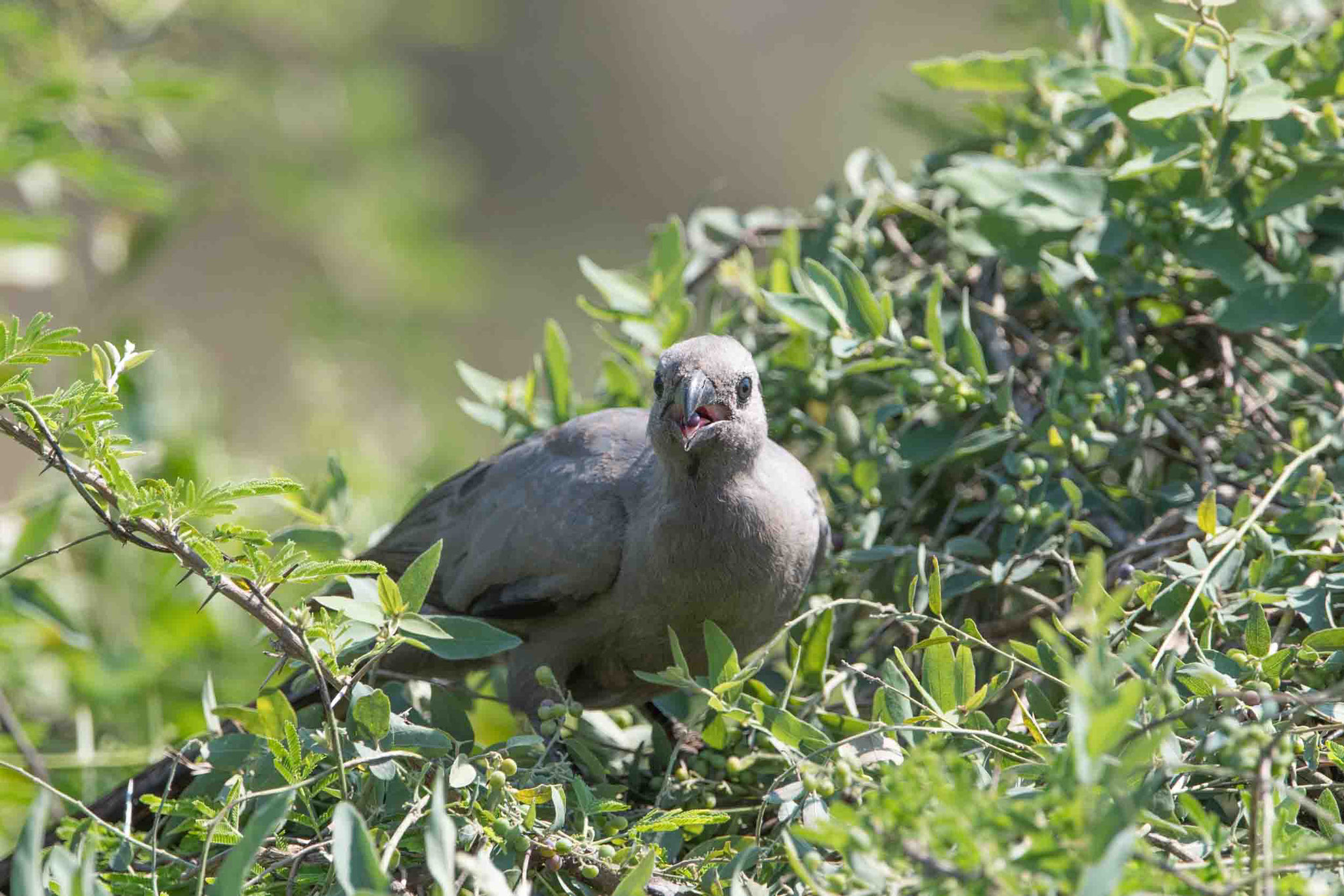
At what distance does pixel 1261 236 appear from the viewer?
103 inches

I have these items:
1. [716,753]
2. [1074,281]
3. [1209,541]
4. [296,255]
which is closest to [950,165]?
[1074,281]

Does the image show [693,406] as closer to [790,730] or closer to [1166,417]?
[790,730]

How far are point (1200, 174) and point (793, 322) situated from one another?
891 mm

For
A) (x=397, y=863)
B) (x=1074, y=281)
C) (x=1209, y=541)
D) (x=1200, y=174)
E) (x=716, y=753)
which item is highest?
(x=1200, y=174)

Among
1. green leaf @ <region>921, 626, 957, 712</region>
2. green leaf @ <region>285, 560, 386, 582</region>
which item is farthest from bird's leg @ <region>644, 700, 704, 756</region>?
green leaf @ <region>285, 560, 386, 582</region>

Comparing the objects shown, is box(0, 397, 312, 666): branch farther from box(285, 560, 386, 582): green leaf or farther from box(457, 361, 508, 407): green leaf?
box(457, 361, 508, 407): green leaf

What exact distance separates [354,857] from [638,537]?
4.42 ft

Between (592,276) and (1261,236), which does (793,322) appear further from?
(1261,236)

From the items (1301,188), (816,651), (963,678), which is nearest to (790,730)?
(963,678)

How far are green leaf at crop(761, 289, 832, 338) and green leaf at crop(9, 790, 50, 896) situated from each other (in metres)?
1.64

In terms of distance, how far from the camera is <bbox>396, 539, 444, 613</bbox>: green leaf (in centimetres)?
183

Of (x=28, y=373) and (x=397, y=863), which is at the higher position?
(x=28, y=373)

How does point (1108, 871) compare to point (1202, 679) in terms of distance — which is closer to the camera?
point (1108, 871)

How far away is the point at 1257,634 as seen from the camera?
1887 mm
